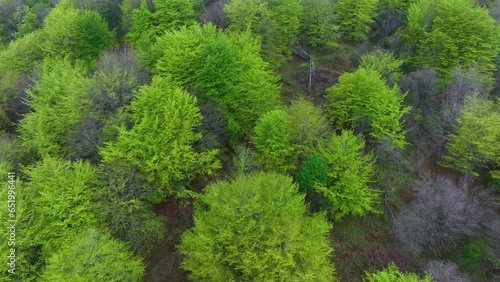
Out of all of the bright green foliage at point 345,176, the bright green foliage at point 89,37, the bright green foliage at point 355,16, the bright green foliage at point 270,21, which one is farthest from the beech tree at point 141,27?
the bright green foliage at point 355,16

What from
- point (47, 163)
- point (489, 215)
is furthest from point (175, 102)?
point (489, 215)

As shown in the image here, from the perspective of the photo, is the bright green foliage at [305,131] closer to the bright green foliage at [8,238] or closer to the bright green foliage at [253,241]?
the bright green foliage at [253,241]

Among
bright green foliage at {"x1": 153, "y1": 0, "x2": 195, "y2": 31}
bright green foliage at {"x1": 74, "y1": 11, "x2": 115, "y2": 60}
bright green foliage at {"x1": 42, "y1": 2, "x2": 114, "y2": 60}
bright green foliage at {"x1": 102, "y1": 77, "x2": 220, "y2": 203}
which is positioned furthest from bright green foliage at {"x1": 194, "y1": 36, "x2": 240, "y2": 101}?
bright green foliage at {"x1": 42, "y1": 2, "x2": 114, "y2": 60}

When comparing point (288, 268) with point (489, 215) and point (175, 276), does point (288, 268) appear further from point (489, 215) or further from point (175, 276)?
point (489, 215)

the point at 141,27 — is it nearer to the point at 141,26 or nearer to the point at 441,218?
the point at 141,26

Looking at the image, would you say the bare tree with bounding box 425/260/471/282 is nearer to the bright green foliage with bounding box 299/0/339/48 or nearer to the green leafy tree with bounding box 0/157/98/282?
the green leafy tree with bounding box 0/157/98/282
